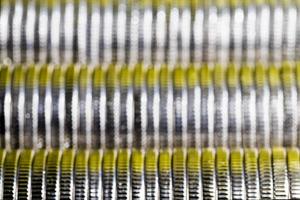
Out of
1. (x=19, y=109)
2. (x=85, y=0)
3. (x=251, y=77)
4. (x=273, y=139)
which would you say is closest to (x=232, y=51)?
(x=251, y=77)

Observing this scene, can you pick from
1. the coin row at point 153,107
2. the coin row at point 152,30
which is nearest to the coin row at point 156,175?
the coin row at point 153,107

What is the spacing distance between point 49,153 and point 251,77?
463 millimetres

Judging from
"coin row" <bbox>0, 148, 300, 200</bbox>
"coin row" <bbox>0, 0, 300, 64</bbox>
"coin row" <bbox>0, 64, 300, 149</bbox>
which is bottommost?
"coin row" <bbox>0, 148, 300, 200</bbox>

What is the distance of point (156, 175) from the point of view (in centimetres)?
195

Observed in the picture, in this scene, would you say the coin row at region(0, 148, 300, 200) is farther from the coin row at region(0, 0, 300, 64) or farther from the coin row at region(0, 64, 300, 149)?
the coin row at region(0, 0, 300, 64)

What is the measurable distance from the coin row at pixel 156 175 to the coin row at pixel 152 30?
23 cm

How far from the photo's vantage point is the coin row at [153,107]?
6.55ft

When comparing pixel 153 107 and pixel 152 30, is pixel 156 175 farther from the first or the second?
pixel 152 30

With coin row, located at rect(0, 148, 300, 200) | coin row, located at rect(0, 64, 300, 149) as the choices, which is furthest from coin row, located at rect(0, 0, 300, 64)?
coin row, located at rect(0, 148, 300, 200)

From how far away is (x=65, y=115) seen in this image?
2016 millimetres

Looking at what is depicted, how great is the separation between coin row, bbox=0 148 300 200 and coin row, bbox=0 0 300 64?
232 millimetres

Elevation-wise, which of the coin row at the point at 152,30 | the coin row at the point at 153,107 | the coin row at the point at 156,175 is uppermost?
the coin row at the point at 152,30

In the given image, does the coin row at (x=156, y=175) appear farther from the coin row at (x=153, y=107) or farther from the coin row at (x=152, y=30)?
the coin row at (x=152, y=30)

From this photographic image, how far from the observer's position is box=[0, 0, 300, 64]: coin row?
2.05 metres
